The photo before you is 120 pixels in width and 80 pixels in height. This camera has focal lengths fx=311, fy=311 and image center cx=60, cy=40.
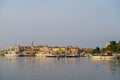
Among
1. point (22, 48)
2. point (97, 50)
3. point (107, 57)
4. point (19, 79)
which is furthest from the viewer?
point (22, 48)

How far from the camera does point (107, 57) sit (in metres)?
83.9

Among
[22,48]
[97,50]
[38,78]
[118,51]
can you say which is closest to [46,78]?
[38,78]

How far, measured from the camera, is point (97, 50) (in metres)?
130

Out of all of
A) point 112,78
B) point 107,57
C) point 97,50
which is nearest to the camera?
point 112,78

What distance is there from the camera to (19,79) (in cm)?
2742

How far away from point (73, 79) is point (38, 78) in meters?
3.26

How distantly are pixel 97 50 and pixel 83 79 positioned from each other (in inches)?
4044

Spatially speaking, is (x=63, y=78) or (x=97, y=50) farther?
(x=97, y=50)

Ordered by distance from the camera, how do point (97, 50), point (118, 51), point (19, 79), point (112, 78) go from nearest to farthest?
point (19, 79) < point (112, 78) < point (118, 51) < point (97, 50)

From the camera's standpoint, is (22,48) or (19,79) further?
(22,48)

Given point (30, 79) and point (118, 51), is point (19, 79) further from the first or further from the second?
point (118, 51)

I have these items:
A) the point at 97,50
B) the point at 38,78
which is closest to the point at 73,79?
the point at 38,78

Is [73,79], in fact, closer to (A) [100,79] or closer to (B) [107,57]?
(A) [100,79]

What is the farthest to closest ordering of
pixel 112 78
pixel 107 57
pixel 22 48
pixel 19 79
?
pixel 22 48, pixel 107 57, pixel 112 78, pixel 19 79
